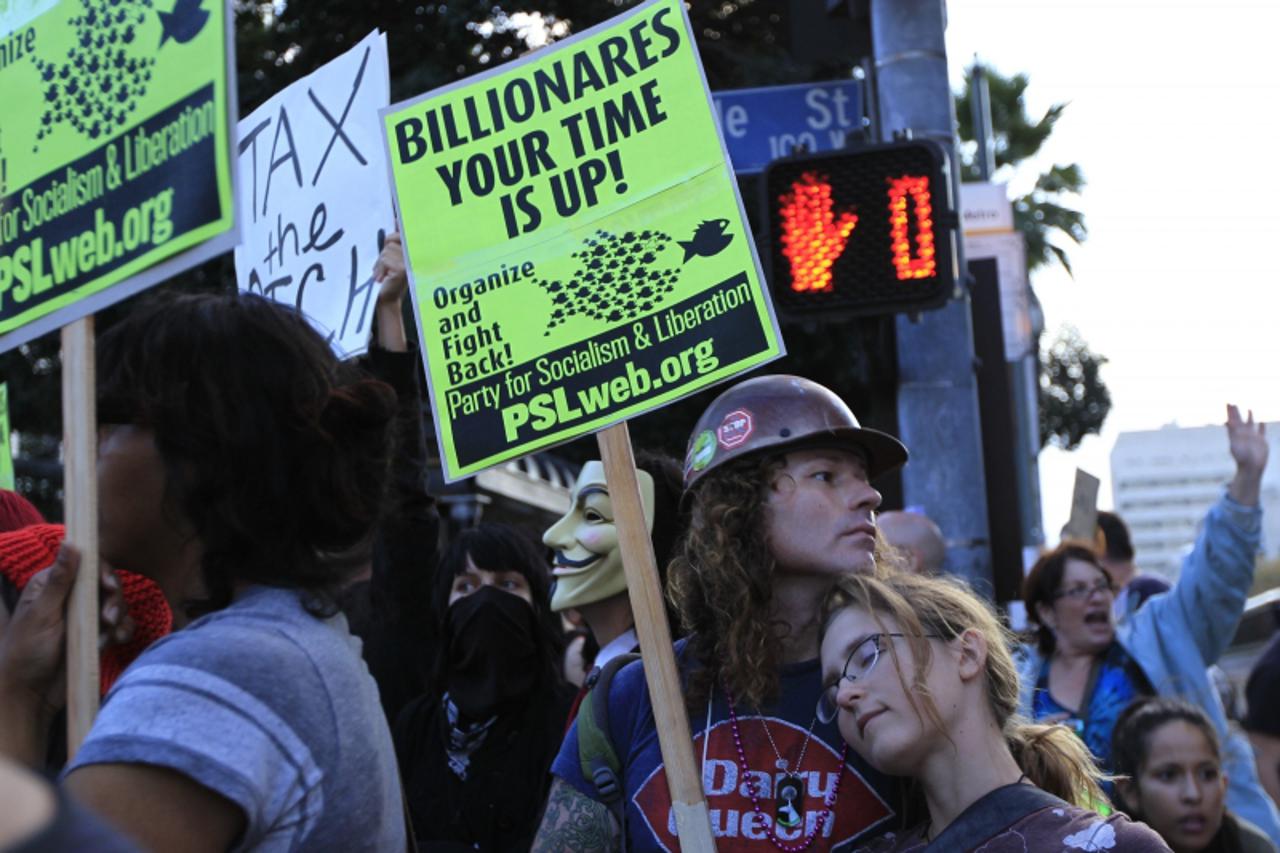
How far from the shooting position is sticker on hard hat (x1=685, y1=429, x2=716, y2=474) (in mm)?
3281

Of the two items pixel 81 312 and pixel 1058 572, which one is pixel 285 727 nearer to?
pixel 81 312

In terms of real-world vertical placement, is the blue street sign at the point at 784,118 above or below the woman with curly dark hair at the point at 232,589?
above

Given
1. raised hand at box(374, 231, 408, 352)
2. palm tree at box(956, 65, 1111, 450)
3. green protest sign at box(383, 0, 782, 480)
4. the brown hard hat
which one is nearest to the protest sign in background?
raised hand at box(374, 231, 408, 352)

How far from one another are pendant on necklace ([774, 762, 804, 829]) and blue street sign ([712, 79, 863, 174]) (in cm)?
441

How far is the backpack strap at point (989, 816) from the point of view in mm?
2676

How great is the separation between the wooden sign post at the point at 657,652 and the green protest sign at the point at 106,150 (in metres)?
0.98

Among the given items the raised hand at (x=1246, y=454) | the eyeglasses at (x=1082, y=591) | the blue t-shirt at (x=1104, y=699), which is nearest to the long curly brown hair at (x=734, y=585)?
the blue t-shirt at (x=1104, y=699)

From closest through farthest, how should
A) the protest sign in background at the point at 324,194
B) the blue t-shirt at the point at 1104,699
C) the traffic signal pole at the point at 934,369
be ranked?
the protest sign in background at the point at 324,194, the blue t-shirt at the point at 1104,699, the traffic signal pole at the point at 934,369

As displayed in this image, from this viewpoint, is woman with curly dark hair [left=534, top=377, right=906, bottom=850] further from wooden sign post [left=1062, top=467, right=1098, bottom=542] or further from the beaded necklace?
wooden sign post [left=1062, top=467, right=1098, bottom=542]

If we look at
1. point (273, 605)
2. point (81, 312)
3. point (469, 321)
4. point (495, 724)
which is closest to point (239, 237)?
point (81, 312)

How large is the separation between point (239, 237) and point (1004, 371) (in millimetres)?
5308

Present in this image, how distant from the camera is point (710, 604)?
125 inches

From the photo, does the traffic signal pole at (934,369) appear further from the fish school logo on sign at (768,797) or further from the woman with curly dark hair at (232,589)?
the woman with curly dark hair at (232,589)

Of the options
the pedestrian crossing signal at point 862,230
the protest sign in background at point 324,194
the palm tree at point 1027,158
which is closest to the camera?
the protest sign in background at point 324,194
